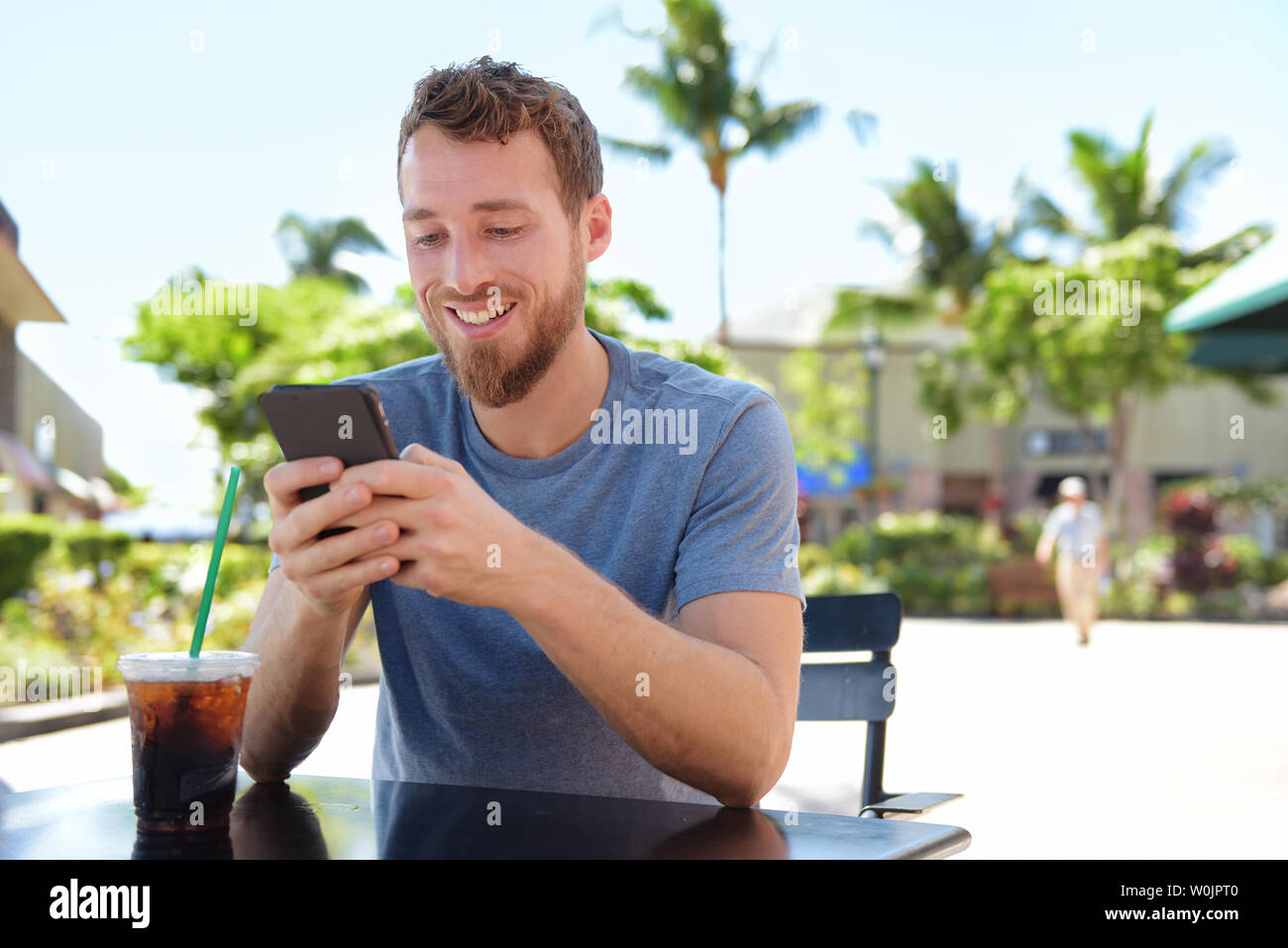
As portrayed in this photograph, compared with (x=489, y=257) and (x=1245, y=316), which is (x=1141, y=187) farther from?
(x=489, y=257)

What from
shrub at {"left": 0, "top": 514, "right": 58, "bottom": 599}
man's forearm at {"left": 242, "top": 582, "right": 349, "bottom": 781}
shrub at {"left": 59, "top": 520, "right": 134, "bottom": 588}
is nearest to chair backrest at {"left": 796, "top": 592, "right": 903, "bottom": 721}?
man's forearm at {"left": 242, "top": 582, "right": 349, "bottom": 781}

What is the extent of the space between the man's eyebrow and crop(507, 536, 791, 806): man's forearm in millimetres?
711

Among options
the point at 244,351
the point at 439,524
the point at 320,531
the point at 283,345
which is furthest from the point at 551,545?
the point at 244,351

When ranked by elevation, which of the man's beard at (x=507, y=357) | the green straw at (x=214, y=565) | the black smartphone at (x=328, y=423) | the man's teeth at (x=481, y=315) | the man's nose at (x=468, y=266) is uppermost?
the man's nose at (x=468, y=266)

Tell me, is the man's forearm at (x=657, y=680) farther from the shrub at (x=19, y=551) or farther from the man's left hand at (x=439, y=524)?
the shrub at (x=19, y=551)

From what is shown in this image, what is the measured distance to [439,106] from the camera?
1.93 m

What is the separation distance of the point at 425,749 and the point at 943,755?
5442mm

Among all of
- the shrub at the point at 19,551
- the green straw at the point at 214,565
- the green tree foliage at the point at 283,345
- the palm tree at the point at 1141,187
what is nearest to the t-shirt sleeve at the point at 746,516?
the green straw at the point at 214,565

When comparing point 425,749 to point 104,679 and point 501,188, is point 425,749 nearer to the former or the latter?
point 501,188

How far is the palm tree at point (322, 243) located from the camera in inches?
1271

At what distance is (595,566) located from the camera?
199 cm

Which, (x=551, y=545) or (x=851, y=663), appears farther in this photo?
(x=851, y=663)

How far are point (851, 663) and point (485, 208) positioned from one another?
1.31 m

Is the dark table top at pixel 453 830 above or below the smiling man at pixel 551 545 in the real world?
below
